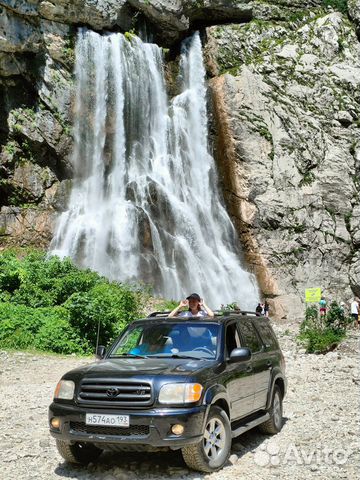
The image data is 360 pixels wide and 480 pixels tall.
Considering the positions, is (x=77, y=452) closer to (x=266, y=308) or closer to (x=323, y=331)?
(x=323, y=331)

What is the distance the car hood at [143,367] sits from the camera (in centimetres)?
579

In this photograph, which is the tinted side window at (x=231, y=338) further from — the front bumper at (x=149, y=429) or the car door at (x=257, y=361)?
the front bumper at (x=149, y=429)

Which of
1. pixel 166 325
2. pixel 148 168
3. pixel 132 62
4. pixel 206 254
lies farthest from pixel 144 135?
pixel 166 325

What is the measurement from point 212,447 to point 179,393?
0.84 meters

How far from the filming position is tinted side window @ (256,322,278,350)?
8156 mm

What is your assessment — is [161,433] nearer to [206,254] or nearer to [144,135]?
[206,254]

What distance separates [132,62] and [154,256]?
1405 cm

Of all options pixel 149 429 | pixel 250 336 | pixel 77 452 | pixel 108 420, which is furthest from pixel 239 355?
pixel 77 452

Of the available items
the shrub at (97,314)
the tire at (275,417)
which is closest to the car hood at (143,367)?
the tire at (275,417)

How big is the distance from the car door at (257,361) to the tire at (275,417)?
1.03ft

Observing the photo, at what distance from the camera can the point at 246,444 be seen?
23.7 ft

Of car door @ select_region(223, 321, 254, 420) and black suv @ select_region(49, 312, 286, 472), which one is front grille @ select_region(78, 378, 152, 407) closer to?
black suv @ select_region(49, 312, 286, 472)

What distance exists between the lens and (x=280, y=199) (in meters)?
30.6

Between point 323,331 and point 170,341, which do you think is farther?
point 323,331
